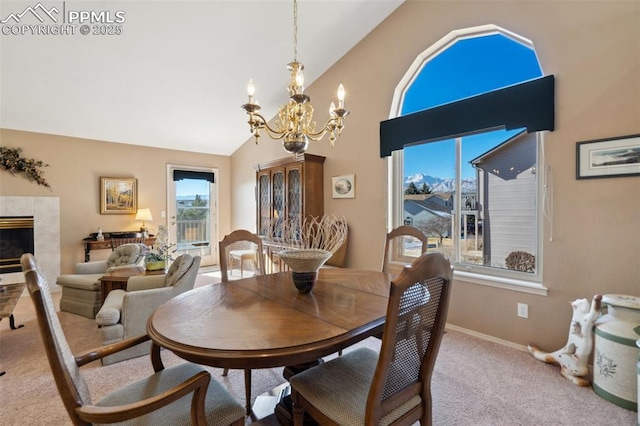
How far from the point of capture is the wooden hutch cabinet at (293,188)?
4113mm

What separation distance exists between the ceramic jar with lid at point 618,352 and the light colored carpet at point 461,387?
84mm

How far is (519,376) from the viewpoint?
7.20ft

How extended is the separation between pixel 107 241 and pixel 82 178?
1.16 m

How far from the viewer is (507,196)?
113 inches

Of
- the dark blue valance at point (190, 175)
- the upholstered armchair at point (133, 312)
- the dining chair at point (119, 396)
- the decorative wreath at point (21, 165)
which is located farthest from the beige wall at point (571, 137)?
the decorative wreath at point (21, 165)

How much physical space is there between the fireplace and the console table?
0.70m

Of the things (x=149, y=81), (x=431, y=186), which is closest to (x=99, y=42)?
(x=149, y=81)

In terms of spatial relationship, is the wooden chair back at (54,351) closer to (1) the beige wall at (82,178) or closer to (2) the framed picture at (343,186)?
(2) the framed picture at (343,186)

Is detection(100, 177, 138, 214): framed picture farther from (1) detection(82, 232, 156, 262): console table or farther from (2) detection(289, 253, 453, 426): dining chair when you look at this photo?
(2) detection(289, 253, 453, 426): dining chair

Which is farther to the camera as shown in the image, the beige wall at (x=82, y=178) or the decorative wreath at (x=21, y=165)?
the beige wall at (x=82, y=178)

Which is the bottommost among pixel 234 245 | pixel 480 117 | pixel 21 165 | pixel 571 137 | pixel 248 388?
pixel 248 388

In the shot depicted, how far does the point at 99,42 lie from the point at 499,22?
161 inches

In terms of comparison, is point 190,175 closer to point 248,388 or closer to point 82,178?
point 82,178

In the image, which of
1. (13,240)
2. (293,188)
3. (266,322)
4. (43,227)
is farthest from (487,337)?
(13,240)
